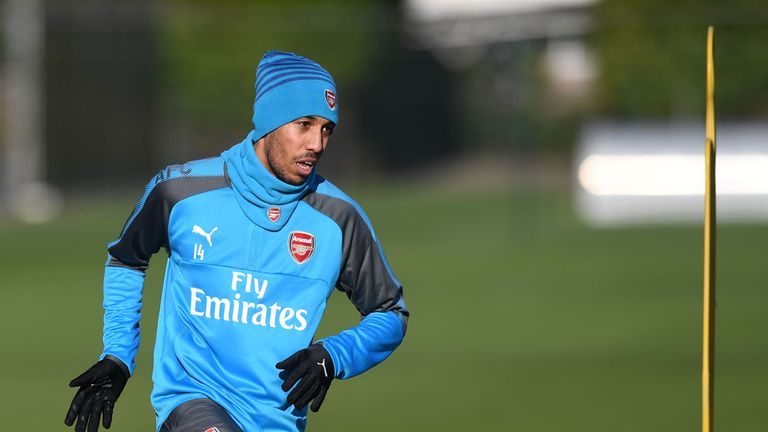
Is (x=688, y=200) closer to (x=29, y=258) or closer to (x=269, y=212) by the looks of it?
(x=29, y=258)

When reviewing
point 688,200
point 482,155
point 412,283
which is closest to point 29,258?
point 412,283

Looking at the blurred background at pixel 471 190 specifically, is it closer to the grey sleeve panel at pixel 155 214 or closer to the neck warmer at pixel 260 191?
the grey sleeve panel at pixel 155 214

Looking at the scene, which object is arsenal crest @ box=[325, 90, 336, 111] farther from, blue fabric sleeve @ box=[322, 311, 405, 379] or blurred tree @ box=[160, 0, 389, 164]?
blurred tree @ box=[160, 0, 389, 164]

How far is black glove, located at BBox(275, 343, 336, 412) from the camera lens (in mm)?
4094

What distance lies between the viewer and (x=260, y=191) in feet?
14.3

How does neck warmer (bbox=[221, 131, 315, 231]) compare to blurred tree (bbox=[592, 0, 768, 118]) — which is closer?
neck warmer (bbox=[221, 131, 315, 231])

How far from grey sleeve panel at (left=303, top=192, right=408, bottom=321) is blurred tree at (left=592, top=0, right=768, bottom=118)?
654 inches

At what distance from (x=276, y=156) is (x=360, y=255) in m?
0.46

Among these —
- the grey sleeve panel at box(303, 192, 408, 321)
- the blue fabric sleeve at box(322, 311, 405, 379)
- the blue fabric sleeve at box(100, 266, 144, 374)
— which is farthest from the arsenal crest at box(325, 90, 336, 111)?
the blue fabric sleeve at box(100, 266, 144, 374)

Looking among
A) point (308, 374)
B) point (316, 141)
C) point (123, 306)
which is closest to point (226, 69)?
point (123, 306)

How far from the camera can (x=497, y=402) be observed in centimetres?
873

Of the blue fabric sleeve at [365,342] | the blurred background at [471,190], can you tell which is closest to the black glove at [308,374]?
the blue fabric sleeve at [365,342]

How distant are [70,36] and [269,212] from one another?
789 inches

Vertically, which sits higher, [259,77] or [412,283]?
[259,77]
